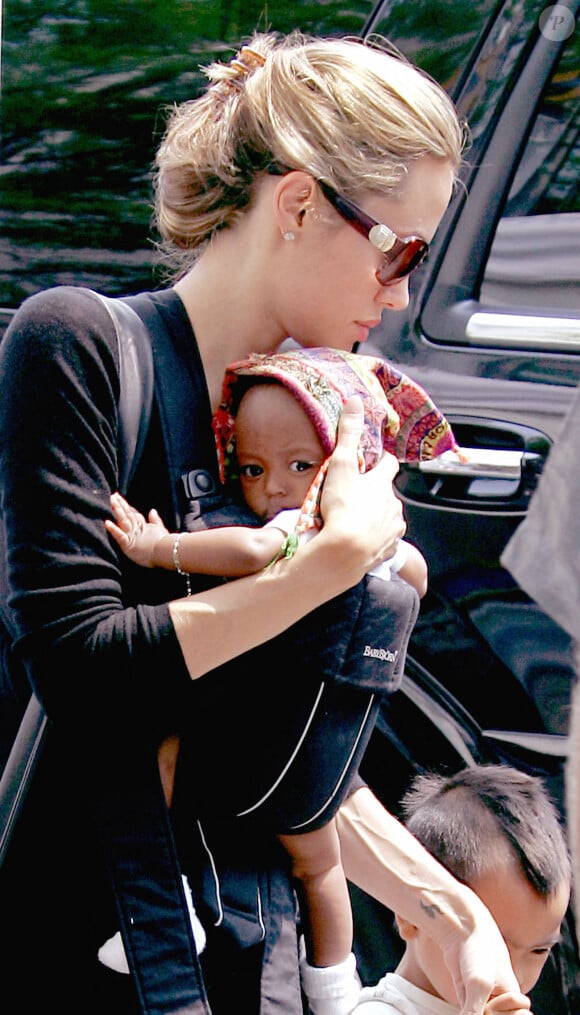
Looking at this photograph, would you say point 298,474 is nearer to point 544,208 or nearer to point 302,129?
point 302,129

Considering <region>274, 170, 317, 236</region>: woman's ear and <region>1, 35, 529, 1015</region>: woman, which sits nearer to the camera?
<region>1, 35, 529, 1015</region>: woman

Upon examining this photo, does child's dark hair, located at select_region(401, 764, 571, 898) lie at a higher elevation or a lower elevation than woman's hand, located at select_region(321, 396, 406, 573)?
lower

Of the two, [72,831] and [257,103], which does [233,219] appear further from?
[72,831]

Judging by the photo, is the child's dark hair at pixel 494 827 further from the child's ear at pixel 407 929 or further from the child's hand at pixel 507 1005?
the child's hand at pixel 507 1005

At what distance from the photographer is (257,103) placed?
1.62 m

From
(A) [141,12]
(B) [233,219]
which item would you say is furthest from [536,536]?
(A) [141,12]

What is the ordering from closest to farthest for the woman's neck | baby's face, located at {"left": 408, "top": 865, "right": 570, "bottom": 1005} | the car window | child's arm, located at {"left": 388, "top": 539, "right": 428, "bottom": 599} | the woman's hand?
the woman's hand
the woman's neck
child's arm, located at {"left": 388, "top": 539, "right": 428, "bottom": 599}
baby's face, located at {"left": 408, "top": 865, "right": 570, "bottom": 1005}
the car window

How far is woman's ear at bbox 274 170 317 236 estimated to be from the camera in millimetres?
1586

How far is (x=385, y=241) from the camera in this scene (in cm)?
161

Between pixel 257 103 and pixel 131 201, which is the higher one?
pixel 257 103

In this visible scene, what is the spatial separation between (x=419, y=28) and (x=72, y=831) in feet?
4.44

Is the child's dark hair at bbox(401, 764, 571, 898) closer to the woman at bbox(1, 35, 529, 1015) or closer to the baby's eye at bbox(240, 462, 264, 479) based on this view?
the woman at bbox(1, 35, 529, 1015)

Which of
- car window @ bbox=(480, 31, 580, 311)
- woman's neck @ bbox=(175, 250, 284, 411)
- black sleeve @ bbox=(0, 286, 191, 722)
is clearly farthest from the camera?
car window @ bbox=(480, 31, 580, 311)

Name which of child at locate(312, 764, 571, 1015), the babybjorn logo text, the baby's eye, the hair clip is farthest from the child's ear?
the hair clip
